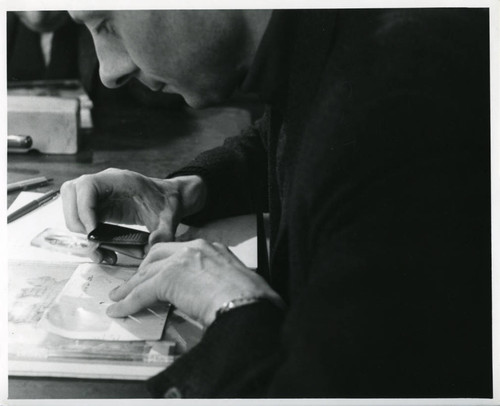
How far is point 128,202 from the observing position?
92 centimetres

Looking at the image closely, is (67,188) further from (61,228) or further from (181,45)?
(181,45)

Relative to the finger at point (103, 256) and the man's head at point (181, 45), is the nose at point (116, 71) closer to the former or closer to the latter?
the man's head at point (181, 45)

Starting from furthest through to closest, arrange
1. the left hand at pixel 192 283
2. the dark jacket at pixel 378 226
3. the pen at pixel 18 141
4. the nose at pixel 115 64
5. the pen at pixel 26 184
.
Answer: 1. the pen at pixel 18 141
2. the pen at pixel 26 184
3. the nose at pixel 115 64
4. the left hand at pixel 192 283
5. the dark jacket at pixel 378 226

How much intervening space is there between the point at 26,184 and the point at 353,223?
658 mm

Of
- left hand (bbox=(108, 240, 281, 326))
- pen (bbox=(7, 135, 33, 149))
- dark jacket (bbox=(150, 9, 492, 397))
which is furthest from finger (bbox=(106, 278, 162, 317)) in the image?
pen (bbox=(7, 135, 33, 149))

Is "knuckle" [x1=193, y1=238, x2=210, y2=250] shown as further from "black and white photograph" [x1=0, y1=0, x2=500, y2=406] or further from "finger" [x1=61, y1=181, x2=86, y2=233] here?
"finger" [x1=61, y1=181, x2=86, y2=233]

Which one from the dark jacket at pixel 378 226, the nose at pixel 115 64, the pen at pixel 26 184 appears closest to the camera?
the dark jacket at pixel 378 226

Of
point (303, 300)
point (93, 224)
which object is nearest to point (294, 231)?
point (303, 300)

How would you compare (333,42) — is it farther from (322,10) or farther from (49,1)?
(49,1)

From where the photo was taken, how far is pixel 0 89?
839 mm

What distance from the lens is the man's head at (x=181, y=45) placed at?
0.74 meters

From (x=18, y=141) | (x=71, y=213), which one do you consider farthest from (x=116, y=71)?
(x=18, y=141)

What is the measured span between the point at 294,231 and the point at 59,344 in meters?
0.28

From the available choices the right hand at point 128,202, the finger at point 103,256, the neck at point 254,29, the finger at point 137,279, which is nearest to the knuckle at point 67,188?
the right hand at point 128,202
